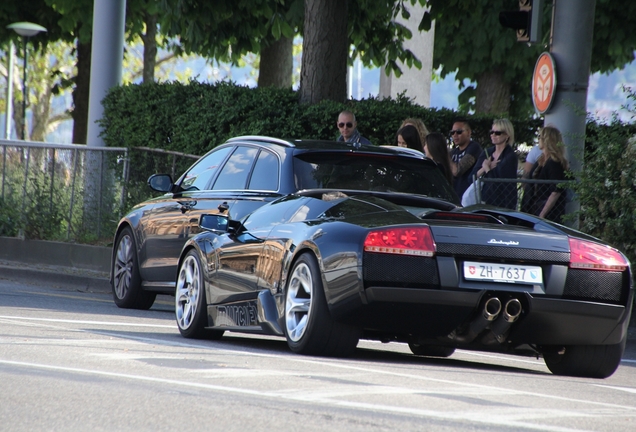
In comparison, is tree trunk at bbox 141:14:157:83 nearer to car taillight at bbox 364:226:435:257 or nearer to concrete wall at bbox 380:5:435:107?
concrete wall at bbox 380:5:435:107

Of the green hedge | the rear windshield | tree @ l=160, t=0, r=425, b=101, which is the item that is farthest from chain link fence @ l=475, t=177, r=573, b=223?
tree @ l=160, t=0, r=425, b=101

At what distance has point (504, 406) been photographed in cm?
604

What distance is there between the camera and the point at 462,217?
8078 mm

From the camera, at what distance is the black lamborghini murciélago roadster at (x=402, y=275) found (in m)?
7.57

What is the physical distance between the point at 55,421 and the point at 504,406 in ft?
7.01

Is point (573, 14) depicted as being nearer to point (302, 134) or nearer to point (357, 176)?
point (302, 134)

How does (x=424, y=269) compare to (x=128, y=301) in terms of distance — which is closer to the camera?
(x=424, y=269)

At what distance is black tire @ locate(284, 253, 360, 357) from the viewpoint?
7.79m

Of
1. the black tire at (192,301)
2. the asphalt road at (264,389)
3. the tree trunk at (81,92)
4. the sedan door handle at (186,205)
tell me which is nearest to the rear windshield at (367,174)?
the black tire at (192,301)

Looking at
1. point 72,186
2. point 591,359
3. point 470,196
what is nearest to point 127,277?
point 470,196

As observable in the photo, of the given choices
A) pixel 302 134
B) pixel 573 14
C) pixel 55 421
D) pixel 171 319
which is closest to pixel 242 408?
pixel 55 421

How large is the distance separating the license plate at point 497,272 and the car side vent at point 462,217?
48cm

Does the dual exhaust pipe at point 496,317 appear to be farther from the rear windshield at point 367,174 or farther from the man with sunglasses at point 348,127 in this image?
the man with sunglasses at point 348,127

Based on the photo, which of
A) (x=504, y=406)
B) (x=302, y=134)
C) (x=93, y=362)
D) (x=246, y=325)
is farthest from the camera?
(x=302, y=134)
